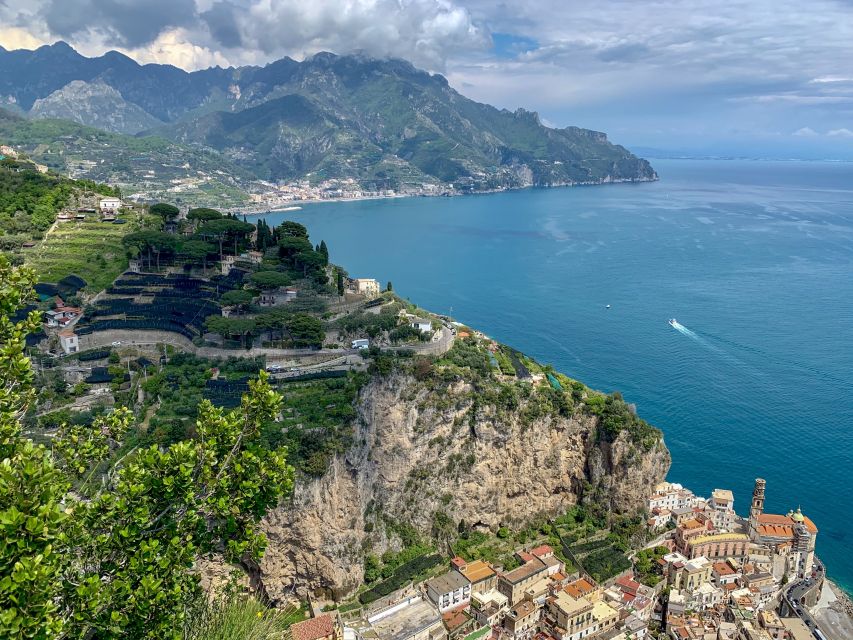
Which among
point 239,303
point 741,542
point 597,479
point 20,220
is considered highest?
point 20,220

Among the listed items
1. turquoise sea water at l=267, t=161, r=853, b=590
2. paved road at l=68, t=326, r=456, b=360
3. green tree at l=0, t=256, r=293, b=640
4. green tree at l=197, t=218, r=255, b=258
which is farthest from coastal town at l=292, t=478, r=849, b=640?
green tree at l=197, t=218, r=255, b=258

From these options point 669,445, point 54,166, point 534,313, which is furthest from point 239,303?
point 54,166

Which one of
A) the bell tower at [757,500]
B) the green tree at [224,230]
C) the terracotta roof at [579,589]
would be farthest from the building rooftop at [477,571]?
the green tree at [224,230]

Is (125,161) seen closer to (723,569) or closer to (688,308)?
(688,308)

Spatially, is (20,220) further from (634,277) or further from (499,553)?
(634,277)

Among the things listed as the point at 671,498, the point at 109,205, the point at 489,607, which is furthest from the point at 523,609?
the point at 109,205

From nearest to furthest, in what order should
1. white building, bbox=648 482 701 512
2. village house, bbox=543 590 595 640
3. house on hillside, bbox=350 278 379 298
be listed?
1. village house, bbox=543 590 595 640
2. white building, bbox=648 482 701 512
3. house on hillside, bbox=350 278 379 298

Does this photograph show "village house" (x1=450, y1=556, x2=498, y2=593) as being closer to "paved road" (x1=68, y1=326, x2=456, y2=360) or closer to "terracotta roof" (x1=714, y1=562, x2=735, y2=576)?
"paved road" (x1=68, y1=326, x2=456, y2=360)
